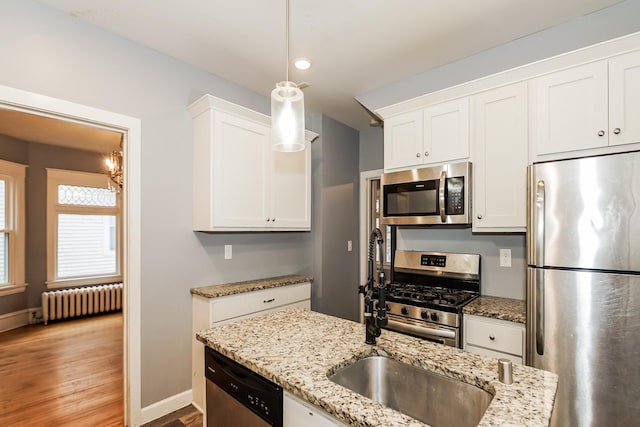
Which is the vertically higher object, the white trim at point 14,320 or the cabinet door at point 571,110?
the cabinet door at point 571,110

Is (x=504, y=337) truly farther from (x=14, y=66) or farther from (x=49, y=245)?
(x=49, y=245)

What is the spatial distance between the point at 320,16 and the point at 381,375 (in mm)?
2084

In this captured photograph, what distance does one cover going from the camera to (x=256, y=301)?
2.75 m

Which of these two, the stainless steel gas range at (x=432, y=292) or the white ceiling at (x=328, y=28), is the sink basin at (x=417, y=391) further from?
the white ceiling at (x=328, y=28)

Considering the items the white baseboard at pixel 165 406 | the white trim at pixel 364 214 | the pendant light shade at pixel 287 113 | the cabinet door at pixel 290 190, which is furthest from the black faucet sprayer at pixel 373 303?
the white trim at pixel 364 214

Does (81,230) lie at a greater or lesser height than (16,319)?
greater

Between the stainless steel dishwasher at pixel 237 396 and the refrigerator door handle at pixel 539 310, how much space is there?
144cm

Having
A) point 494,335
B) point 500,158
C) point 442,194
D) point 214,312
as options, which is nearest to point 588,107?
point 500,158

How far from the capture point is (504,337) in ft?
6.67

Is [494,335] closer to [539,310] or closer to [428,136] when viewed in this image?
[539,310]

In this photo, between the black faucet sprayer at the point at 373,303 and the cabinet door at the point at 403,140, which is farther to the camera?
the cabinet door at the point at 403,140

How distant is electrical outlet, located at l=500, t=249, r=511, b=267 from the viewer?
2545 millimetres

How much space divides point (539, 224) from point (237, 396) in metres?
1.75

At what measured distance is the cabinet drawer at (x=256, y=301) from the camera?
2.51m
